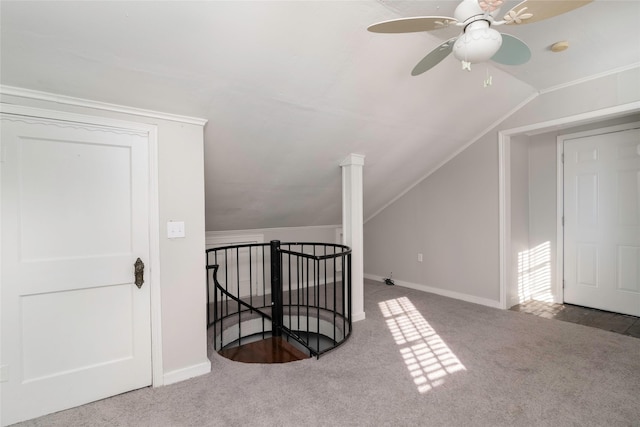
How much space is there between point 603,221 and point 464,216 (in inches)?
56.9

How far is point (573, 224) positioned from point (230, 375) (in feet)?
13.6

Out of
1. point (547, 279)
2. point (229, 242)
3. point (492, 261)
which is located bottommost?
point (547, 279)

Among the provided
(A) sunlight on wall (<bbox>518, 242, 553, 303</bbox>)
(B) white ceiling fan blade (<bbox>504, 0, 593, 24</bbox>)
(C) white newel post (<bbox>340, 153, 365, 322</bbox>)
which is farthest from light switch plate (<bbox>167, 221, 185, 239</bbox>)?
(A) sunlight on wall (<bbox>518, 242, 553, 303</bbox>)

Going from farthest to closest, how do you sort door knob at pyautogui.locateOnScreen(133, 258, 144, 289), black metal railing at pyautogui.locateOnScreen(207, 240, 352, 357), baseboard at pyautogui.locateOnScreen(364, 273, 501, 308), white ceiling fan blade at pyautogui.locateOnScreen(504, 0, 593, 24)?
1. baseboard at pyautogui.locateOnScreen(364, 273, 501, 308)
2. black metal railing at pyautogui.locateOnScreen(207, 240, 352, 357)
3. door knob at pyautogui.locateOnScreen(133, 258, 144, 289)
4. white ceiling fan blade at pyautogui.locateOnScreen(504, 0, 593, 24)

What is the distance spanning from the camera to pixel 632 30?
2279mm

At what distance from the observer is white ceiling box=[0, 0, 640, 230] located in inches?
63.0

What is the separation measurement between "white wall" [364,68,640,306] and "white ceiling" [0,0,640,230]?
20 cm

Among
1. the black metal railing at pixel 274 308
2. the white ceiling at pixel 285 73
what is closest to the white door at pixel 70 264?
the white ceiling at pixel 285 73

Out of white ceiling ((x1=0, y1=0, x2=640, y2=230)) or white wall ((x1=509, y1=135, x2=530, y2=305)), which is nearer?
white ceiling ((x1=0, y1=0, x2=640, y2=230))

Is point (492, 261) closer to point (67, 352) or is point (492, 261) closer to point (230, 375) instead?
point (230, 375)

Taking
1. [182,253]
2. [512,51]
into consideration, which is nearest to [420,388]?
[182,253]

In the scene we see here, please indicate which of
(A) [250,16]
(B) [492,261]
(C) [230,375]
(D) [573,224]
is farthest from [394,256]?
(A) [250,16]

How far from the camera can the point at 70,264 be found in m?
1.89

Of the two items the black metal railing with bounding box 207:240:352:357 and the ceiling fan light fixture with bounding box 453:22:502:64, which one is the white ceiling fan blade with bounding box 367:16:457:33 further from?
the black metal railing with bounding box 207:240:352:357
